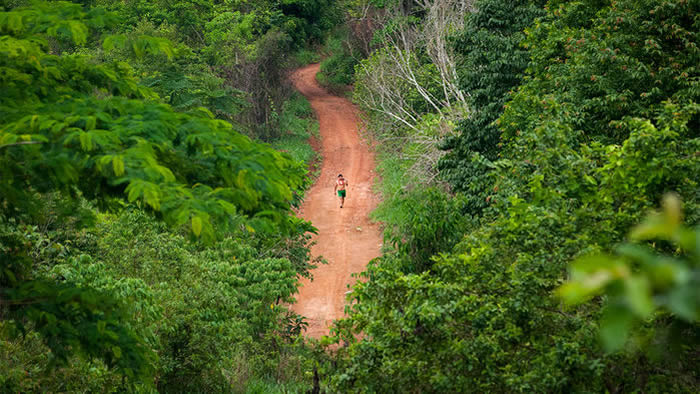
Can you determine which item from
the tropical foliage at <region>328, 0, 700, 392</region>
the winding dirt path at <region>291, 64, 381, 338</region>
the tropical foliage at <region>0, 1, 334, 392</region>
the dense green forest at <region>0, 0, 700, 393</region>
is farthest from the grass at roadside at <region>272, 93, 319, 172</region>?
the tropical foliage at <region>328, 0, 700, 392</region>

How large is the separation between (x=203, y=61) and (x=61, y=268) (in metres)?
20.6

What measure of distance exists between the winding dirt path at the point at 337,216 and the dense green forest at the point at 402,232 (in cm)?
161

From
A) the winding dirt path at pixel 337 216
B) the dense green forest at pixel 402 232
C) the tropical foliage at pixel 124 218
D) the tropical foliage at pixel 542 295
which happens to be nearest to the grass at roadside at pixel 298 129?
the winding dirt path at pixel 337 216

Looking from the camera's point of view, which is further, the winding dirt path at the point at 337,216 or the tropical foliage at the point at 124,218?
the winding dirt path at the point at 337,216

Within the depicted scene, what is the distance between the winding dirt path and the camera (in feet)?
55.1

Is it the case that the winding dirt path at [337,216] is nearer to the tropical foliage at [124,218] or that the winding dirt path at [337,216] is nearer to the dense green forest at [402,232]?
Answer: the dense green forest at [402,232]

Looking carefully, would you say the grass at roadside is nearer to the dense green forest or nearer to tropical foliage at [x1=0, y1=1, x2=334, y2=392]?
the dense green forest

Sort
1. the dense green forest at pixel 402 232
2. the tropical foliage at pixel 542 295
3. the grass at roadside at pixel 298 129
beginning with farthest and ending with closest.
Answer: the grass at roadside at pixel 298 129 < the tropical foliage at pixel 542 295 < the dense green forest at pixel 402 232

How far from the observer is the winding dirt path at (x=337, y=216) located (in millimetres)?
16789

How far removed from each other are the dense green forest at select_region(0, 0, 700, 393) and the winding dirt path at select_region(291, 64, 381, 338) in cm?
161

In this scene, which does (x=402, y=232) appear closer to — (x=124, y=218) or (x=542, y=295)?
(x=124, y=218)

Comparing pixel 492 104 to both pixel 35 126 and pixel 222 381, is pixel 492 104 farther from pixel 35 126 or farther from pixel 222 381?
pixel 35 126

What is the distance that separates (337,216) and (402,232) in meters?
6.99

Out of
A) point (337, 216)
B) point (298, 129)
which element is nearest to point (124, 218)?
point (337, 216)
